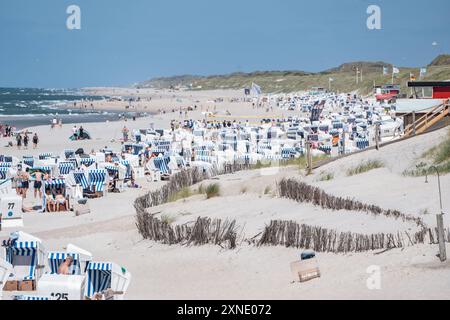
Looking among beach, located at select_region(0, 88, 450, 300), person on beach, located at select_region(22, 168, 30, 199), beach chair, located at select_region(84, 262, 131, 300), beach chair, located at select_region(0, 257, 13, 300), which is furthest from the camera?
person on beach, located at select_region(22, 168, 30, 199)

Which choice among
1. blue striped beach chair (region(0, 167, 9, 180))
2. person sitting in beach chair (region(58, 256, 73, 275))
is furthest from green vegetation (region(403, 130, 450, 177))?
blue striped beach chair (region(0, 167, 9, 180))

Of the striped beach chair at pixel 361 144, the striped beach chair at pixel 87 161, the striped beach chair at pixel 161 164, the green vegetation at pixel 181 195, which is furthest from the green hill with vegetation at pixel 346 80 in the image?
the green vegetation at pixel 181 195

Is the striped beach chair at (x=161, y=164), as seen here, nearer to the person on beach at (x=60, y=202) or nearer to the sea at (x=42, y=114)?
the person on beach at (x=60, y=202)

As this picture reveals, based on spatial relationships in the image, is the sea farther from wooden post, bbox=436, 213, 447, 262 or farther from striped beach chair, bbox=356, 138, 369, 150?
wooden post, bbox=436, 213, 447, 262

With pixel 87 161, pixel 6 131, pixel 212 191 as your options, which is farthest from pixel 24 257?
pixel 6 131

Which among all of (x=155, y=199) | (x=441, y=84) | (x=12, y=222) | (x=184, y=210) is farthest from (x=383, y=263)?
(x=441, y=84)
